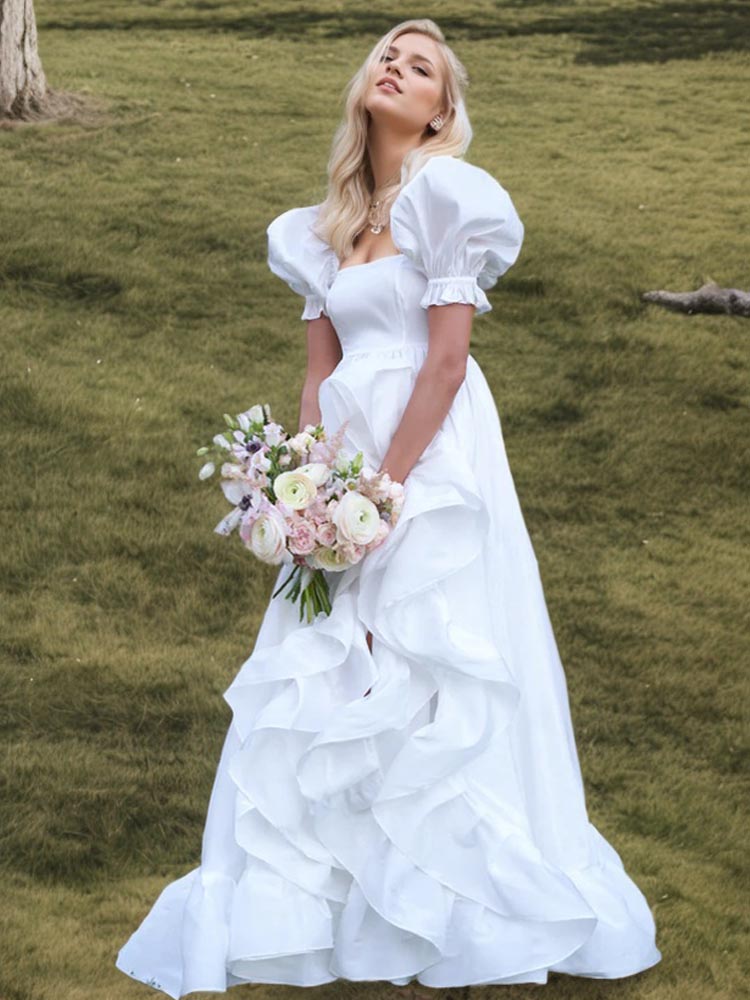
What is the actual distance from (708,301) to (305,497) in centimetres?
641

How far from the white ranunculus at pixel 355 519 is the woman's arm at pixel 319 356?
2.21ft

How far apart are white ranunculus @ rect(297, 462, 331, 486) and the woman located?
5.8 inches

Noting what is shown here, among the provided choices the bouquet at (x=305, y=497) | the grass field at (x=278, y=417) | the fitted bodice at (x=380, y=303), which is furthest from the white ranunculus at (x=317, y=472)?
the grass field at (x=278, y=417)

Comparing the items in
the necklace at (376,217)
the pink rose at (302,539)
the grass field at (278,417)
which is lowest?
the grass field at (278,417)

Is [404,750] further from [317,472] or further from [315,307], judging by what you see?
[315,307]

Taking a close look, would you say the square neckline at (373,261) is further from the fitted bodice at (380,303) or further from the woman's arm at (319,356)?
the woman's arm at (319,356)

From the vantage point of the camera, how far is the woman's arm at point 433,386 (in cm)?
352

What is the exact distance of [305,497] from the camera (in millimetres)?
3307

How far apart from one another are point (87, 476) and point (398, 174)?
409 centimetres

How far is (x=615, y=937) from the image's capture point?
3.80 m

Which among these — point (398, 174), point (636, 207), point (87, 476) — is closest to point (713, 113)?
point (636, 207)

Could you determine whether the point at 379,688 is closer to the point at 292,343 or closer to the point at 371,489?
the point at 371,489

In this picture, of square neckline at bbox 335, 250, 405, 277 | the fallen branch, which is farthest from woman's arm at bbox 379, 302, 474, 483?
the fallen branch

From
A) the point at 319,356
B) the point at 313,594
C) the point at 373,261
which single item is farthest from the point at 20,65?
the point at 313,594
